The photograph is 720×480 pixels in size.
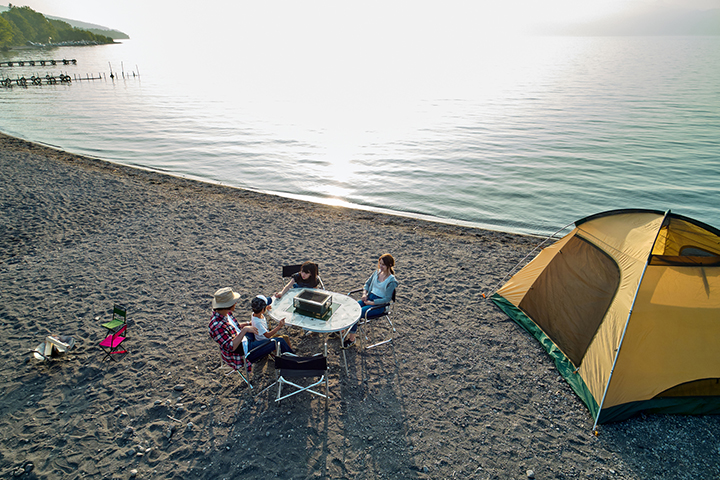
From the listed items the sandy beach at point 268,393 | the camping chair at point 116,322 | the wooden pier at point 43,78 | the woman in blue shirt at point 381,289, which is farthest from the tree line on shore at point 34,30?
the woman in blue shirt at point 381,289

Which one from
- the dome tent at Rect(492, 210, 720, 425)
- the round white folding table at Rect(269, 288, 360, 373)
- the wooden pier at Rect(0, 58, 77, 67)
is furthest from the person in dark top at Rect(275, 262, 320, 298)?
the wooden pier at Rect(0, 58, 77, 67)

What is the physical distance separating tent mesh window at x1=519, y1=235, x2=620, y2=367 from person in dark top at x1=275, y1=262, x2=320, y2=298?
4.24 metres

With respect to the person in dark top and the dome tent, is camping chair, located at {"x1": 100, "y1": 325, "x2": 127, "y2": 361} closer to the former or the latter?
the person in dark top

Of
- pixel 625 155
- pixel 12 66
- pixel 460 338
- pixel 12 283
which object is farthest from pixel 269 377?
pixel 12 66

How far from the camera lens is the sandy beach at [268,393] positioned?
485 cm

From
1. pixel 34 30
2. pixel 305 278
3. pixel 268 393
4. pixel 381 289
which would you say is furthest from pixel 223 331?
pixel 34 30

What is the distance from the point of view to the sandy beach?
485cm

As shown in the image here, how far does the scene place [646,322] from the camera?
557 centimetres

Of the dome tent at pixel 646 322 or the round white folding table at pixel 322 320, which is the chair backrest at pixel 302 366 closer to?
the round white folding table at pixel 322 320

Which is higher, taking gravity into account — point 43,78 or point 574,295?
point 43,78

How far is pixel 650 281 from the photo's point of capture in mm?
5695

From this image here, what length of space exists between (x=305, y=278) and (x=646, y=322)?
5.47 metres

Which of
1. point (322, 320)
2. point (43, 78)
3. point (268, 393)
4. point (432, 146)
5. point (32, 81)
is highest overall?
point (43, 78)

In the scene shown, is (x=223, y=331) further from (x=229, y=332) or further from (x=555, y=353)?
(x=555, y=353)
